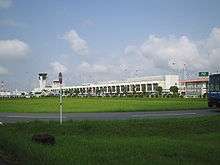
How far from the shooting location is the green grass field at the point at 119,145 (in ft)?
37.2

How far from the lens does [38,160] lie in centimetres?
1075

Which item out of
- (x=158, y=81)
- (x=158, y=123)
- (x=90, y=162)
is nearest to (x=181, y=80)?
(x=158, y=81)

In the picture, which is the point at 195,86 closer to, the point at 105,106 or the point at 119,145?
the point at 105,106

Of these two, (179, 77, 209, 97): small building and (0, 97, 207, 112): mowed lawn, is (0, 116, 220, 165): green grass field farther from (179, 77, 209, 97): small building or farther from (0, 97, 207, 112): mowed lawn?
(179, 77, 209, 97): small building

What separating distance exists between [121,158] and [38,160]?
7.96ft

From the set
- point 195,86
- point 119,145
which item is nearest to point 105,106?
point 119,145

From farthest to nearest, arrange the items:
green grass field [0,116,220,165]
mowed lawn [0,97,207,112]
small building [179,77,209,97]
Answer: small building [179,77,209,97]
mowed lawn [0,97,207,112]
green grass field [0,116,220,165]

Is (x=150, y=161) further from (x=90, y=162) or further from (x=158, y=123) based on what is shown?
(x=158, y=123)

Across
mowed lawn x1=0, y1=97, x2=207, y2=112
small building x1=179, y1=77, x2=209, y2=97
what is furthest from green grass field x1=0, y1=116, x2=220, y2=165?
small building x1=179, y1=77, x2=209, y2=97

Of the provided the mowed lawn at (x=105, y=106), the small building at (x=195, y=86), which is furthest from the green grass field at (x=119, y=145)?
the small building at (x=195, y=86)

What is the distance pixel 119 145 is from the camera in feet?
47.1

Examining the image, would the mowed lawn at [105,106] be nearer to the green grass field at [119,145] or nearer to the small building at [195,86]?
the green grass field at [119,145]

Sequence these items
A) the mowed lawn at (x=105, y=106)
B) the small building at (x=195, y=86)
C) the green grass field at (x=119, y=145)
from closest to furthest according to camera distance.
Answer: the green grass field at (x=119, y=145), the mowed lawn at (x=105, y=106), the small building at (x=195, y=86)

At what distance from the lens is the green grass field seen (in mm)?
11352
